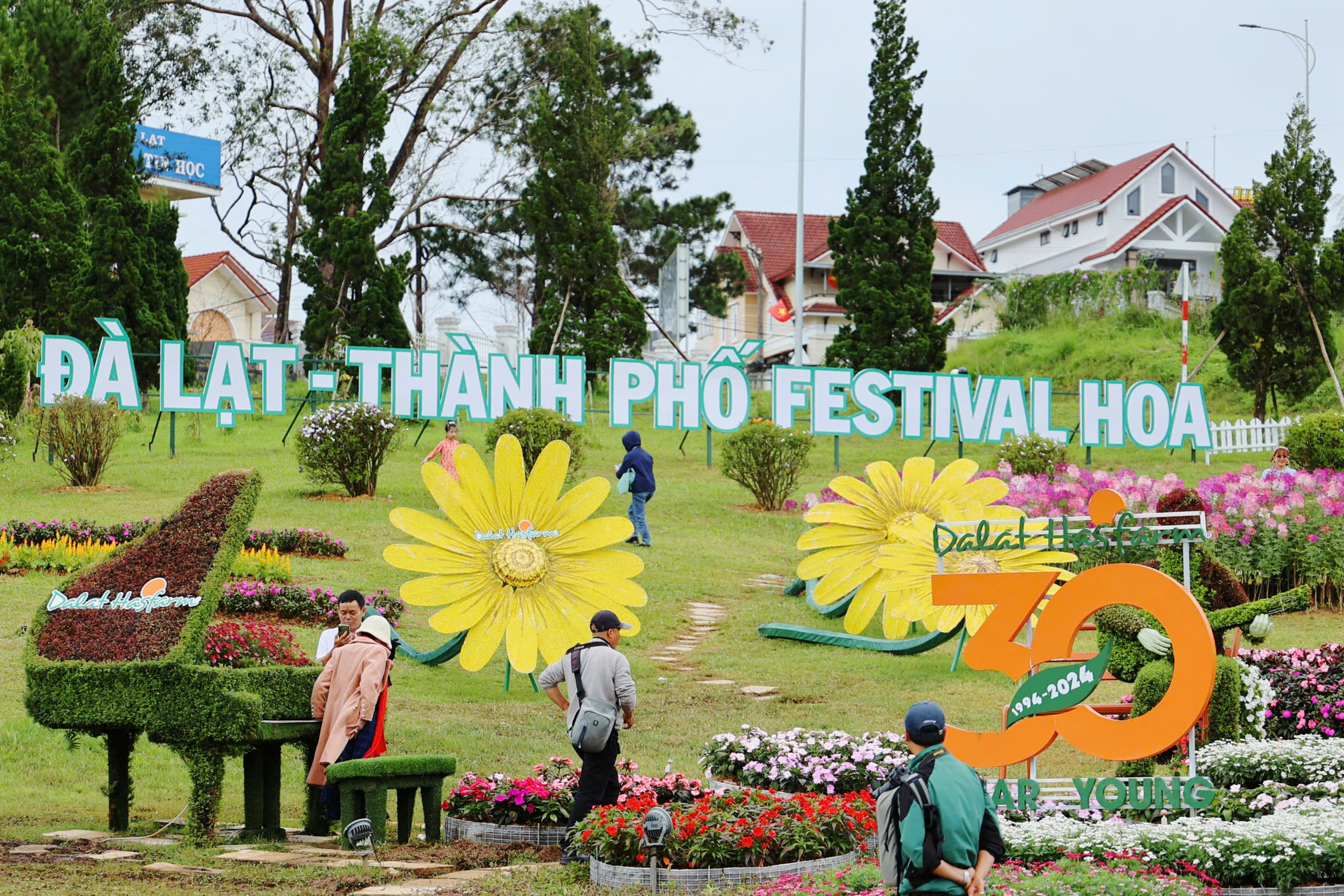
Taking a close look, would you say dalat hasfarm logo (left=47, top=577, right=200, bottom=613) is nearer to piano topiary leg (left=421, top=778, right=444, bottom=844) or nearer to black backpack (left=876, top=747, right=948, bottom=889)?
piano topiary leg (left=421, top=778, right=444, bottom=844)

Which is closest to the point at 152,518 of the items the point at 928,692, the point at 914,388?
the point at 928,692

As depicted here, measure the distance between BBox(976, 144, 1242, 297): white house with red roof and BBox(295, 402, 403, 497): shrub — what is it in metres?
32.6

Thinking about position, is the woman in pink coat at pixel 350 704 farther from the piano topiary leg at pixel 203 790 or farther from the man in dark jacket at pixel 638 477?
the man in dark jacket at pixel 638 477

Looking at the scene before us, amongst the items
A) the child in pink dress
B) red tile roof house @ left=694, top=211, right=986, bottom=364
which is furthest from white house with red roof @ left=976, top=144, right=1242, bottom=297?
the child in pink dress

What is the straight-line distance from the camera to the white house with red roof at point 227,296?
45.2m

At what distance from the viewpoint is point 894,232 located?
103ft

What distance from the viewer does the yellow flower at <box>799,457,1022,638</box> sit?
12.4 meters

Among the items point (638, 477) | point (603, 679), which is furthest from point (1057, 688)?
point (638, 477)

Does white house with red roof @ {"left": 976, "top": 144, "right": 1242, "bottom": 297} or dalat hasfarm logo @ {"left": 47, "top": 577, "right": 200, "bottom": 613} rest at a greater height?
white house with red roof @ {"left": 976, "top": 144, "right": 1242, "bottom": 297}

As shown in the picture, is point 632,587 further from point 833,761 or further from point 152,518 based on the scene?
point 152,518

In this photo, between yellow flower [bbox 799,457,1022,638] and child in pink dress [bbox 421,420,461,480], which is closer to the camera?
yellow flower [bbox 799,457,1022,638]

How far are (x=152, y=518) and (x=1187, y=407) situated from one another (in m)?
18.2

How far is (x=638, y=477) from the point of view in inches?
674

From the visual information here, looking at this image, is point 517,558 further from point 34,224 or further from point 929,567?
point 34,224
